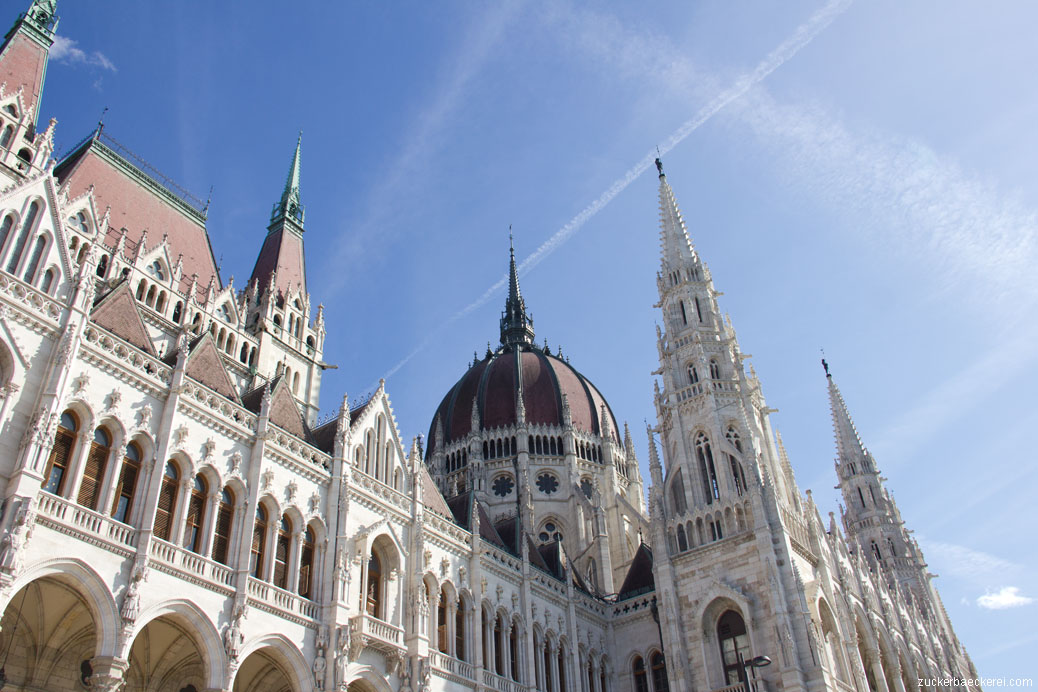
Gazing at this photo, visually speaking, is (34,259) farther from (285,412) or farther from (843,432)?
(843,432)

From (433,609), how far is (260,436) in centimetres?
811

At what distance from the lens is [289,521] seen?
22672mm

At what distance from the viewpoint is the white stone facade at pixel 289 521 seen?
1784 centimetres

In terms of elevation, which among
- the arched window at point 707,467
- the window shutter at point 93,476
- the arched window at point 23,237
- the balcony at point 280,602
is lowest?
the balcony at point 280,602

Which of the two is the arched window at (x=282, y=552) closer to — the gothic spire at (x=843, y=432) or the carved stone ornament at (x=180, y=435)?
the carved stone ornament at (x=180, y=435)

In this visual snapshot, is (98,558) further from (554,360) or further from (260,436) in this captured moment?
(554,360)

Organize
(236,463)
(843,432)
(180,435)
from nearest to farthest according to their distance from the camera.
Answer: (180,435) < (236,463) < (843,432)

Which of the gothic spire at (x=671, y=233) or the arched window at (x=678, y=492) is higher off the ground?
the gothic spire at (x=671, y=233)

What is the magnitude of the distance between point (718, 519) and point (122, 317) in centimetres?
2311

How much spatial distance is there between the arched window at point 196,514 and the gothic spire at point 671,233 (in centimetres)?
2846

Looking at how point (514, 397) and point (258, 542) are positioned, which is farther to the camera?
point (514, 397)

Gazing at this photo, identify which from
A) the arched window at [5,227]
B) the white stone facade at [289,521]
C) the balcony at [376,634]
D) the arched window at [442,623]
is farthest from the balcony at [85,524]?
the arched window at [442,623]

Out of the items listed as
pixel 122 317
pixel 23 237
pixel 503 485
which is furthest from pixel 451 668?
pixel 503 485

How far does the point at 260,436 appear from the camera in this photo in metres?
22.3
